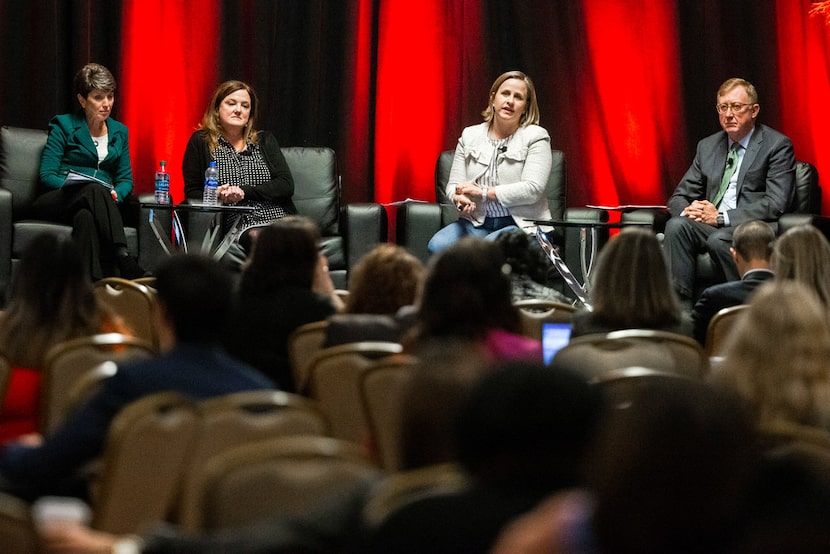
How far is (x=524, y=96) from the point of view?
20.7 feet

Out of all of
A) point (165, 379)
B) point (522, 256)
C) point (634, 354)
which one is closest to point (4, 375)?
point (165, 379)

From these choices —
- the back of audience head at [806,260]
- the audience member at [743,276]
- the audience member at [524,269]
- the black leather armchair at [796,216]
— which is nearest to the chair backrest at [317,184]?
the black leather armchair at [796,216]

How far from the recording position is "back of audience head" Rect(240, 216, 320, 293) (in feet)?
11.1

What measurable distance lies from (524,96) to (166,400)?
4.48 metres

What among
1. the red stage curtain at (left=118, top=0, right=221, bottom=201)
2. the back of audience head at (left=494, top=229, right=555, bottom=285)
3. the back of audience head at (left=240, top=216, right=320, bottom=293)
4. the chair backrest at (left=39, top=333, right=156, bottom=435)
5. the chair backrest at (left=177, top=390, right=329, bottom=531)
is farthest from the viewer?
the red stage curtain at (left=118, top=0, right=221, bottom=201)

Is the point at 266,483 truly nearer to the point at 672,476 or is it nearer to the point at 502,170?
the point at 672,476

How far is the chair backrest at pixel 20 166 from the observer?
6.19 m

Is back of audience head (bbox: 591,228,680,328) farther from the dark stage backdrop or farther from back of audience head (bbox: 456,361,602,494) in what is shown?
the dark stage backdrop

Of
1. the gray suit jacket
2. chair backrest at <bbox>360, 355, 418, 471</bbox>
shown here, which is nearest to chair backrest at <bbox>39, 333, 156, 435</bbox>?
chair backrest at <bbox>360, 355, 418, 471</bbox>

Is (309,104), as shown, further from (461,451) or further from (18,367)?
(461,451)

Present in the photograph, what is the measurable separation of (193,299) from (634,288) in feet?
4.88

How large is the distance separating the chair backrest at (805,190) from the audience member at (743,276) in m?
2.17

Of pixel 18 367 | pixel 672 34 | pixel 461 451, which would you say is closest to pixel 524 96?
pixel 672 34

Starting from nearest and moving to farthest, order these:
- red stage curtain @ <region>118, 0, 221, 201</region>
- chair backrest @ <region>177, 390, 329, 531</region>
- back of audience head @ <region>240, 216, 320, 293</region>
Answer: chair backrest @ <region>177, 390, 329, 531</region>, back of audience head @ <region>240, 216, 320, 293</region>, red stage curtain @ <region>118, 0, 221, 201</region>
